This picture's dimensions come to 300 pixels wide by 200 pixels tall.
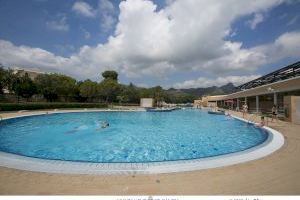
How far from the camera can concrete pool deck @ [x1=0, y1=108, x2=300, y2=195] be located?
3.69m

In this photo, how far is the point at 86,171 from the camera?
15.5 feet

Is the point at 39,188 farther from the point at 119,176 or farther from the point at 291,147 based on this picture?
the point at 291,147

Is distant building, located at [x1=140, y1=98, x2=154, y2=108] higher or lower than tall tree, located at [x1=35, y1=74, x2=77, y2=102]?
lower

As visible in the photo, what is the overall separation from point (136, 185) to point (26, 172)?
2453 millimetres

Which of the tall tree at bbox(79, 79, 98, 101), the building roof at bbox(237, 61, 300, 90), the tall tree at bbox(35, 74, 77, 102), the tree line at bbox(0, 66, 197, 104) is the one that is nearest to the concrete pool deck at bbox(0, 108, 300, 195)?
the building roof at bbox(237, 61, 300, 90)

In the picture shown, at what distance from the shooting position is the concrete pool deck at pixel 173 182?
369 cm

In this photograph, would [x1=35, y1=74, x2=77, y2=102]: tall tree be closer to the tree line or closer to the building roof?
the tree line

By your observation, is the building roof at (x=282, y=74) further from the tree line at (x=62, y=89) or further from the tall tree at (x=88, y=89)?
the tall tree at (x=88, y=89)

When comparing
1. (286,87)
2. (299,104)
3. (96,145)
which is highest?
(286,87)

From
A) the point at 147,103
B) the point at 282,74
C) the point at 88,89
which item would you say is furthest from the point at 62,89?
the point at 282,74

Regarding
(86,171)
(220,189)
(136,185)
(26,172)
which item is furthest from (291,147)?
(26,172)

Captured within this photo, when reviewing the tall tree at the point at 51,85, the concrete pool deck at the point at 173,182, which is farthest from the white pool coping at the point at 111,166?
the tall tree at the point at 51,85

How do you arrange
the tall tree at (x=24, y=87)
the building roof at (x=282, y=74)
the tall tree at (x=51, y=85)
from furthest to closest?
the tall tree at (x=51, y=85)
the tall tree at (x=24, y=87)
the building roof at (x=282, y=74)

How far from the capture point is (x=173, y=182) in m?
4.10
